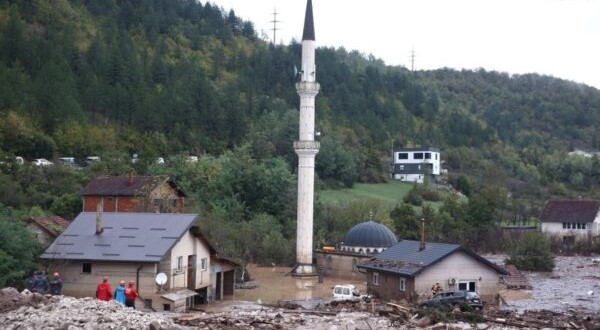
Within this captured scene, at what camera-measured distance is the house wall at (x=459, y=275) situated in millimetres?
32562

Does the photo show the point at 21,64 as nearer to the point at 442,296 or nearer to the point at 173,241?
the point at 173,241

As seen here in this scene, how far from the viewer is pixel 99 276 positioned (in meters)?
30.0

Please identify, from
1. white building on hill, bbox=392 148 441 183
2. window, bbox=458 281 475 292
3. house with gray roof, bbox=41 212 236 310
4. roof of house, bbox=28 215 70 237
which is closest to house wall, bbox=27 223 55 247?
roof of house, bbox=28 215 70 237

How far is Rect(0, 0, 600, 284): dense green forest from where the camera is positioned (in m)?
63.3

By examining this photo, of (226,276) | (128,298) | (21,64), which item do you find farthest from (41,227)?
(21,64)

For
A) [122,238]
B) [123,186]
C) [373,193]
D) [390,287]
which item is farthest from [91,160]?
[390,287]

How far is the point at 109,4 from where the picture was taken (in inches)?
4909

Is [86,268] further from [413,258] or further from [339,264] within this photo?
[339,264]

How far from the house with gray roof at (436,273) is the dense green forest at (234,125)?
16960mm

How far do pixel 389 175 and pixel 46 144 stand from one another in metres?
47.1

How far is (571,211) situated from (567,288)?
3353cm

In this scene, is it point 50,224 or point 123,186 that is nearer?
point 50,224

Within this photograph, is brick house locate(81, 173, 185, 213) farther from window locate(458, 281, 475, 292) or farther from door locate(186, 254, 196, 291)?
window locate(458, 281, 475, 292)

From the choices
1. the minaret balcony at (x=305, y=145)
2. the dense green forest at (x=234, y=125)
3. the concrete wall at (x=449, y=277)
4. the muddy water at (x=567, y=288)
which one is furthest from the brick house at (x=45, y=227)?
the muddy water at (x=567, y=288)
